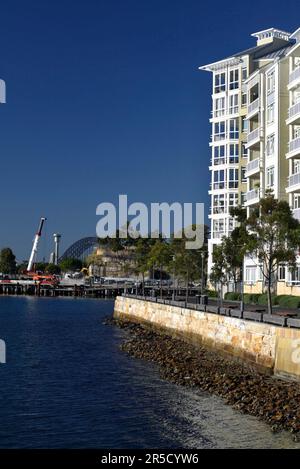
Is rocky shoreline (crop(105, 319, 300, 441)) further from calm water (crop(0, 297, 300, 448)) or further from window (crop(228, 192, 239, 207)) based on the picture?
window (crop(228, 192, 239, 207))

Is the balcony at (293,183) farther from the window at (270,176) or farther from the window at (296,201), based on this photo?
the window at (270,176)

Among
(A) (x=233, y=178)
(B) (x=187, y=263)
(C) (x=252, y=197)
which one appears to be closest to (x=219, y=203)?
(A) (x=233, y=178)

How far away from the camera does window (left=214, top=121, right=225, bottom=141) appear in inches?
2926

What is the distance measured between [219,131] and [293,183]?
2543 cm

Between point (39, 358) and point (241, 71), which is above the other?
point (241, 71)

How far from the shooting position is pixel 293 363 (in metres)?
25.1

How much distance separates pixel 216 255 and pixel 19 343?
59.6ft

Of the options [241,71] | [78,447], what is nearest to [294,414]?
[78,447]

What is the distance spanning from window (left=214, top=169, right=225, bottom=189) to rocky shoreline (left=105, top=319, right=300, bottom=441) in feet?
109

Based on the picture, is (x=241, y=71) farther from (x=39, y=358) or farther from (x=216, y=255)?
(x=39, y=358)

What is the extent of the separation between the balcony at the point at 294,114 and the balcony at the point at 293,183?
172 inches

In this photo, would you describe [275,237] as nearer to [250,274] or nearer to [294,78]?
[294,78]

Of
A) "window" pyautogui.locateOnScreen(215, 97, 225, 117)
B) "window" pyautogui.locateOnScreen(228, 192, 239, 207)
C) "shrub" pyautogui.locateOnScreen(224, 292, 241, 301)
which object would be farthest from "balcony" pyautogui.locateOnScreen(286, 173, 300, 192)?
"window" pyautogui.locateOnScreen(215, 97, 225, 117)
